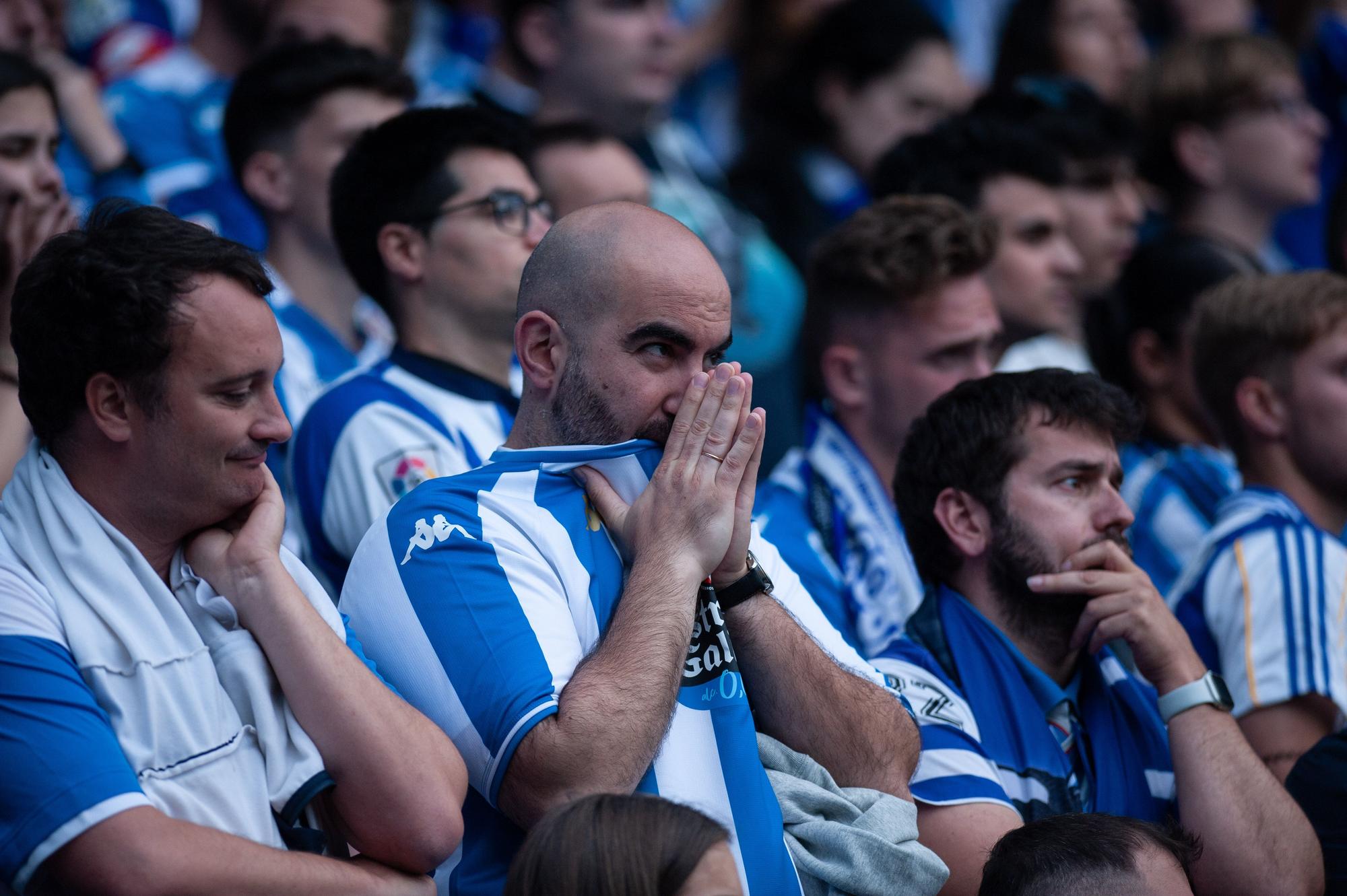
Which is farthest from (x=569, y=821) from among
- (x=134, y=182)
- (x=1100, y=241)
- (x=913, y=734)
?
(x=1100, y=241)

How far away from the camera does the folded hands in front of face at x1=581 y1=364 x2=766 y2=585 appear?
2.90 meters

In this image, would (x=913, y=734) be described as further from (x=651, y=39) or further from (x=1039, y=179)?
(x=651, y=39)

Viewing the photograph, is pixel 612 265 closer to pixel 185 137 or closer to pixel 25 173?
pixel 25 173

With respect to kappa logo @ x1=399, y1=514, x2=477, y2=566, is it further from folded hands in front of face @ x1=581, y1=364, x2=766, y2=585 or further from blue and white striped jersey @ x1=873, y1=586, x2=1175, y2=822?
blue and white striped jersey @ x1=873, y1=586, x2=1175, y2=822

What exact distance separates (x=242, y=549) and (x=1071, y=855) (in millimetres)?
1622

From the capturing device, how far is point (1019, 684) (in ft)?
11.8

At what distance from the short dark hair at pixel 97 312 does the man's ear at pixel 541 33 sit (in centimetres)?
424

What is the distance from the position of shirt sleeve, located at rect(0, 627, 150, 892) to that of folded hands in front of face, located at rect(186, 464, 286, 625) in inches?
12.3

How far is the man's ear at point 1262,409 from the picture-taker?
4.56 meters

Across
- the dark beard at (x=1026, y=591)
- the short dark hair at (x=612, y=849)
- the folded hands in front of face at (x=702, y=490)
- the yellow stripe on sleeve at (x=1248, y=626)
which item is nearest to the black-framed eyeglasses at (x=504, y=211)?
the folded hands in front of face at (x=702, y=490)

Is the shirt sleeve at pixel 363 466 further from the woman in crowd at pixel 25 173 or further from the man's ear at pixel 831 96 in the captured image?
the man's ear at pixel 831 96

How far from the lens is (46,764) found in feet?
7.98

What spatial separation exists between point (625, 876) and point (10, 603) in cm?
116

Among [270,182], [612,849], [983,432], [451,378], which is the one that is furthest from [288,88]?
[612,849]
